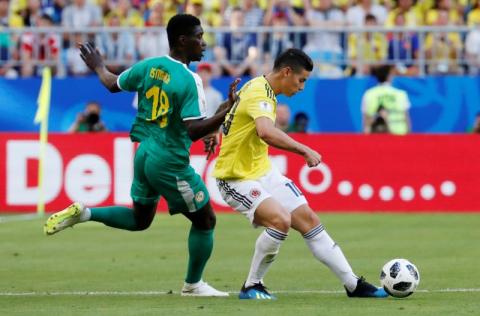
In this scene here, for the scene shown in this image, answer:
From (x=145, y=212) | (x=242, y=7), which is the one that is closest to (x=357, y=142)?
(x=242, y=7)

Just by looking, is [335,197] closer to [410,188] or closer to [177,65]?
[410,188]

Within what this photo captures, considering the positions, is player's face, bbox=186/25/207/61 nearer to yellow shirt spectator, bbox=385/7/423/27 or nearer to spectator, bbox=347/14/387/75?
spectator, bbox=347/14/387/75

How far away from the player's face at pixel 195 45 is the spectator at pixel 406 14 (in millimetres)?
14621

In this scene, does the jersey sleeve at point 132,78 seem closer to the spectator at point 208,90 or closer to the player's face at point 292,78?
the player's face at point 292,78

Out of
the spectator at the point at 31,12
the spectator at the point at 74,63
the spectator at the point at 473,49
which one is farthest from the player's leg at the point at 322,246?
the spectator at the point at 31,12

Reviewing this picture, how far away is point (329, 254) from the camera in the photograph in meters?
10.6

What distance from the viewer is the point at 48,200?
70.7ft

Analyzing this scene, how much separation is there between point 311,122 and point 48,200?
568 cm

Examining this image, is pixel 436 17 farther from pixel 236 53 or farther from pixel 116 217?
pixel 116 217

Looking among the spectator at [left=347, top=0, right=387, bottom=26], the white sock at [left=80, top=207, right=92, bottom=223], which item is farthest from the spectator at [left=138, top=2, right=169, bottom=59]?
the white sock at [left=80, top=207, right=92, bottom=223]

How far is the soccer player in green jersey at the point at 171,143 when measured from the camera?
1038 cm

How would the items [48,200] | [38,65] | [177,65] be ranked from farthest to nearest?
1. [38,65]
2. [48,200]
3. [177,65]

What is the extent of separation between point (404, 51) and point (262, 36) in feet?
8.83

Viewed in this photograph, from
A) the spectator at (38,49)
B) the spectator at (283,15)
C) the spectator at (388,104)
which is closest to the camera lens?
the spectator at (388,104)
